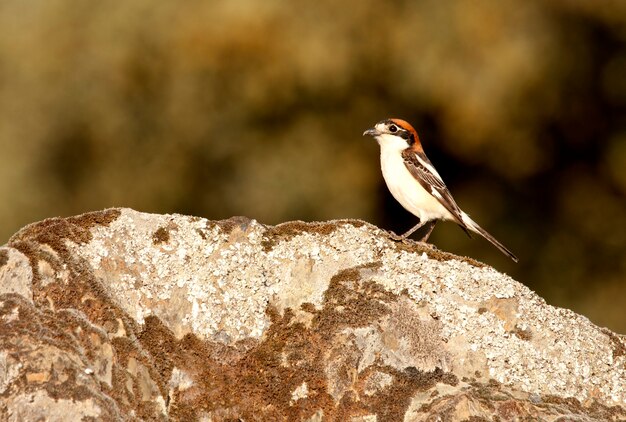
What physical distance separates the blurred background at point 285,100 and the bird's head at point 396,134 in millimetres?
3639

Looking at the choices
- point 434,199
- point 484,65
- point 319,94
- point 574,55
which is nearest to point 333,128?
point 319,94

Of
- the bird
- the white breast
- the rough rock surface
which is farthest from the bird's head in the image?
the rough rock surface

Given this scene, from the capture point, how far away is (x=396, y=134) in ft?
24.7

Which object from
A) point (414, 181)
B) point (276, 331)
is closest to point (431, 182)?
point (414, 181)

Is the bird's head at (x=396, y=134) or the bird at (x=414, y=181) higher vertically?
the bird's head at (x=396, y=134)

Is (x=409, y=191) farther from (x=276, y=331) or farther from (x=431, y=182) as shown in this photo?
(x=276, y=331)

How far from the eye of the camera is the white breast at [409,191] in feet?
23.6

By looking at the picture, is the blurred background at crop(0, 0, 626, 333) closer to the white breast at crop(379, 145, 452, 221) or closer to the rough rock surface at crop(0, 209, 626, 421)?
the white breast at crop(379, 145, 452, 221)

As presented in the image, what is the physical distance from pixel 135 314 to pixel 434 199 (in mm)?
3511

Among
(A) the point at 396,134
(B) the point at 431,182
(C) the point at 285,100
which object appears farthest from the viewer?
(C) the point at 285,100

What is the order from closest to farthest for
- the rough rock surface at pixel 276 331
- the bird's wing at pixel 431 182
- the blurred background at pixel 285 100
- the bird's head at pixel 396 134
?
the rough rock surface at pixel 276 331, the bird's wing at pixel 431 182, the bird's head at pixel 396 134, the blurred background at pixel 285 100

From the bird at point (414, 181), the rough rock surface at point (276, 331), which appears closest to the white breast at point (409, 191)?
the bird at point (414, 181)

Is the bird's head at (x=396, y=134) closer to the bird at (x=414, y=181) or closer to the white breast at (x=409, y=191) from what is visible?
the bird at (x=414, y=181)

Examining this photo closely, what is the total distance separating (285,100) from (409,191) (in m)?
4.73
